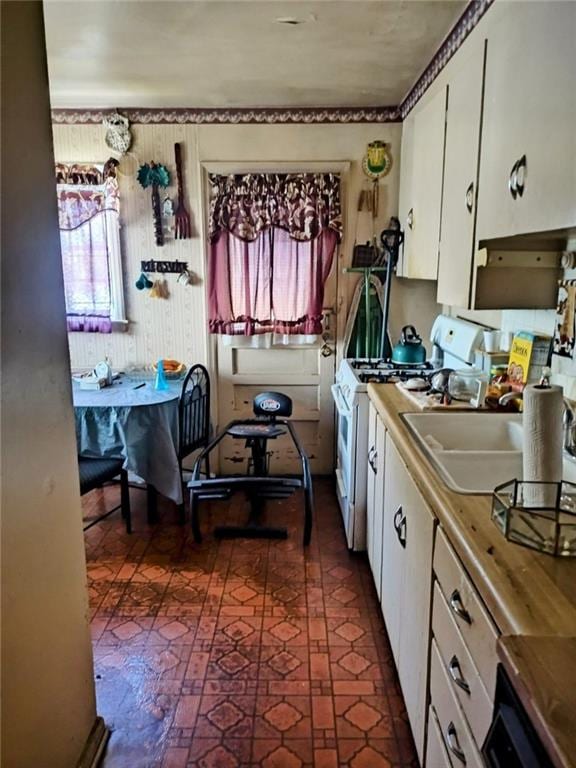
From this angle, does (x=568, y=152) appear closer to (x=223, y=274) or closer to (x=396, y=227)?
(x=396, y=227)

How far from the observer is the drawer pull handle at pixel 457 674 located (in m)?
1.11

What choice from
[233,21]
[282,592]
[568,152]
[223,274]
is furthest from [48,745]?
[223,274]

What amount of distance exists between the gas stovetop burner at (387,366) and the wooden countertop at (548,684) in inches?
86.1

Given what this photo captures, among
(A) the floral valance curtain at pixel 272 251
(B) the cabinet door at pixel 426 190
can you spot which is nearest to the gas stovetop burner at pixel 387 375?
(B) the cabinet door at pixel 426 190

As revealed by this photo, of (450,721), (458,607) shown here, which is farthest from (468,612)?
(450,721)

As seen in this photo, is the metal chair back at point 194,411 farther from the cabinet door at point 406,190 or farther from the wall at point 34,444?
the wall at point 34,444

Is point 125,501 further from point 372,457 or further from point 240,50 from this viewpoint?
point 240,50

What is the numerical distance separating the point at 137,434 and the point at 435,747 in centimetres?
211

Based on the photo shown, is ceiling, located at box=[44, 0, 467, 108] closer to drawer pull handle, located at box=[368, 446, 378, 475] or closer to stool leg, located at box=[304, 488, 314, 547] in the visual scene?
drawer pull handle, located at box=[368, 446, 378, 475]

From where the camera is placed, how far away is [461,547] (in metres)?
1.14

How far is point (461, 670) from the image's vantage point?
114 centimetres

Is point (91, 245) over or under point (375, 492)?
over

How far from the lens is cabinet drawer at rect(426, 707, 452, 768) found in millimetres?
1271

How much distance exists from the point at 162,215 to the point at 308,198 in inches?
37.4
